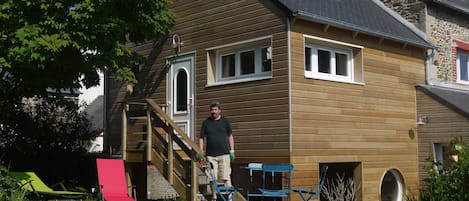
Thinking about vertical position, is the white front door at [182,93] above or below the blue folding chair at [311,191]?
above

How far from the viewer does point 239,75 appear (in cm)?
1273

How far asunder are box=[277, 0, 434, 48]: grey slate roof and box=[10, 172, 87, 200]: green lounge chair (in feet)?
17.7

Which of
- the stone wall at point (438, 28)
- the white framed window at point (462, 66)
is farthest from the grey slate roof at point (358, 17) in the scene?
the white framed window at point (462, 66)

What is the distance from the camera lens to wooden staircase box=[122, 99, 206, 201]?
10266 millimetres

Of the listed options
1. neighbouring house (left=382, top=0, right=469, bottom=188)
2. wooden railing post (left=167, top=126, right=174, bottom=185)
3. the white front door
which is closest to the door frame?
the white front door

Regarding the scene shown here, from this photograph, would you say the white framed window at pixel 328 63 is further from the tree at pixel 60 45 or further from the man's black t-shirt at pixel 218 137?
the tree at pixel 60 45

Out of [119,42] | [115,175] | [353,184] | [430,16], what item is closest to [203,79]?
[119,42]

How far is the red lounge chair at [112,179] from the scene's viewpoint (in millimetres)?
11297

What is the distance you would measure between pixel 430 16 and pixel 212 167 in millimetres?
8286

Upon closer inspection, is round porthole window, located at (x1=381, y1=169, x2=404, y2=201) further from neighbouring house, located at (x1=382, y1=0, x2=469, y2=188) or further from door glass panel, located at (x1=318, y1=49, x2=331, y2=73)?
door glass panel, located at (x1=318, y1=49, x2=331, y2=73)

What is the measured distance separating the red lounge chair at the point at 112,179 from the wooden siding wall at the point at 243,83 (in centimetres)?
219

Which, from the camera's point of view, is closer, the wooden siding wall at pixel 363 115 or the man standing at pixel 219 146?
the man standing at pixel 219 146

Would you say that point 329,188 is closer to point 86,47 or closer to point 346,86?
point 346,86

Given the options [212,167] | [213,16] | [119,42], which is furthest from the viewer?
[213,16]
